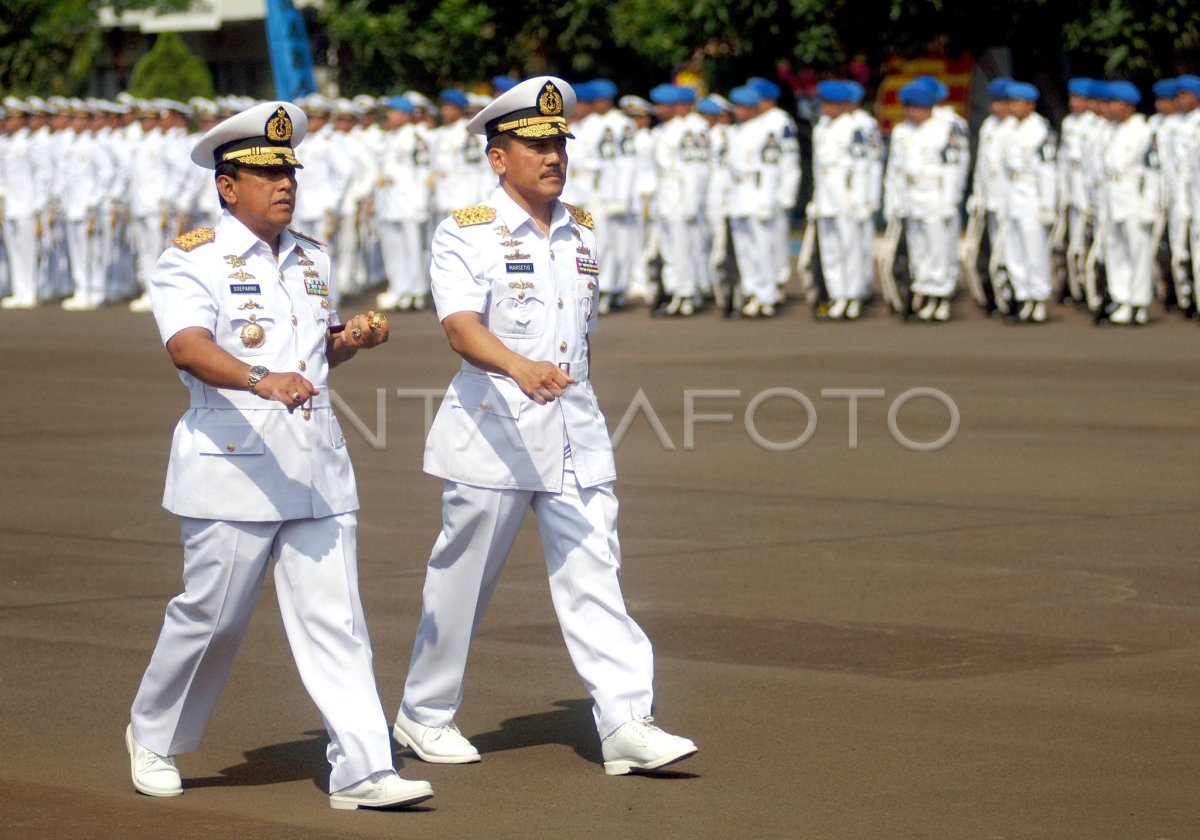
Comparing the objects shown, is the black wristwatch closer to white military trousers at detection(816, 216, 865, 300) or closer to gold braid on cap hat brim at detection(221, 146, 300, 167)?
gold braid on cap hat brim at detection(221, 146, 300, 167)

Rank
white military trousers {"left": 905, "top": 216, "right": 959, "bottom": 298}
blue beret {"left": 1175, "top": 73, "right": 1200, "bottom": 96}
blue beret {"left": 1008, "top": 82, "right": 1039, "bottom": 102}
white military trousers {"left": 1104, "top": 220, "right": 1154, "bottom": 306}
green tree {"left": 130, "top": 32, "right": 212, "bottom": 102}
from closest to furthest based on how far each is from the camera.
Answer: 1. blue beret {"left": 1175, "top": 73, "right": 1200, "bottom": 96}
2. white military trousers {"left": 1104, "top": 220, "right": 1154, "bottom": 306}
3. blue beret {"left": 1008, "top": 82, "right": 1039, "bottom": 102}
4. white military trousers {"left": 905, "top": 216, "right": 959, "bottom": 298}
5. green tree {"left": 130, "top": 32, "right": 212, "bottom": 102}

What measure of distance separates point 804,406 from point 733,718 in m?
8.02

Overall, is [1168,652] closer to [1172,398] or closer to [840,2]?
[1172,398]

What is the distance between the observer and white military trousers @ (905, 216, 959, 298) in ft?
65.3

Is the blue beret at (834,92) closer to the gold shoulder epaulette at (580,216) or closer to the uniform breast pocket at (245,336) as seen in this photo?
the gold shoulder epaulette at (580,216)

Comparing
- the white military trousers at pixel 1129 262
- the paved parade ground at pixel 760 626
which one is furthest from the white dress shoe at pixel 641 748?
the white military trousers at pixel 1129 262

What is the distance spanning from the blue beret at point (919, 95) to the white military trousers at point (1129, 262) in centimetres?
188

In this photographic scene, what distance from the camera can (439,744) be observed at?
6164 millimetres

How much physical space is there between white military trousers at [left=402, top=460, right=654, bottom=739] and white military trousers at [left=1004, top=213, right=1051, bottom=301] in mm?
13821


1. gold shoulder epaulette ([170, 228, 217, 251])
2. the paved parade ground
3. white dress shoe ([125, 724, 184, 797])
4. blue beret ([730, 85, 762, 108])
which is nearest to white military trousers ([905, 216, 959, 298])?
blue beret ([730, 85, 762, 108])

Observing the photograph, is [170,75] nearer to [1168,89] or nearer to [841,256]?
[841,256]

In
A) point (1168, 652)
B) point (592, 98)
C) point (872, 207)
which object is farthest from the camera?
point (592, 98)

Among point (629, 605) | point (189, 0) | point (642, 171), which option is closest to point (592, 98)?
point (642, 171)

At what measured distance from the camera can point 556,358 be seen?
6.20 m
